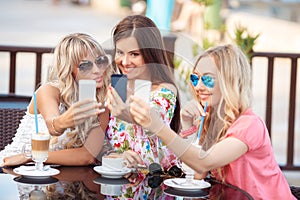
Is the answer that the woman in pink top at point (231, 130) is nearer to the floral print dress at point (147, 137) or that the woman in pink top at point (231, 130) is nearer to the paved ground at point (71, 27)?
the floral print dress at point (147, 137)

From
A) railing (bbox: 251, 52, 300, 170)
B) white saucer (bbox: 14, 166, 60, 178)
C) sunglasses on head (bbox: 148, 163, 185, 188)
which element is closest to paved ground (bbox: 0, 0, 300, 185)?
railing (bbox: 251, 52, 300, 170)

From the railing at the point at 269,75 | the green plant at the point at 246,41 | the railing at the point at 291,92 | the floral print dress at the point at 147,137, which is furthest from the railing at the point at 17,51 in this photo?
the floral print dress at the point at 147,137

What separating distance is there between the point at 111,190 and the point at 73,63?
0.55 meters

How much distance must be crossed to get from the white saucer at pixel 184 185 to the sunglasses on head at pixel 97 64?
1.54 feet

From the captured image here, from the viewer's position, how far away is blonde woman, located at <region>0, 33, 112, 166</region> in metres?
2.96

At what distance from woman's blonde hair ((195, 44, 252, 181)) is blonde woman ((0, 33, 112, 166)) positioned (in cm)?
38

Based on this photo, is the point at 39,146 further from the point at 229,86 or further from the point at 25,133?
the point at 229,86

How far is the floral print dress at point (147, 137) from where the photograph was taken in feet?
9.77

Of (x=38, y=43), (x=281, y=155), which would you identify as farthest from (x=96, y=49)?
(x=38, y=43)

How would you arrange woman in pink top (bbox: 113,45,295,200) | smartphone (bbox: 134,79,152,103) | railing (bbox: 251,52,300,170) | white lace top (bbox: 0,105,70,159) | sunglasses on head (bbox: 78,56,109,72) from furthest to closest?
railing (bbox: 251,52,300,170) → white lace top (bbox: 0,105,70,159) → sunglasses on head (bbox: 78,56,109,72) → woman in pink top (bbox: 113,45,295,200) → smartphone (bbox: 134,79,152,103)

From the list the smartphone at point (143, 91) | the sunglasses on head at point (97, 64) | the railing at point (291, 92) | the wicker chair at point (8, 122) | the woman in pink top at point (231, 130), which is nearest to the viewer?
the smartphone at point (143, 91)

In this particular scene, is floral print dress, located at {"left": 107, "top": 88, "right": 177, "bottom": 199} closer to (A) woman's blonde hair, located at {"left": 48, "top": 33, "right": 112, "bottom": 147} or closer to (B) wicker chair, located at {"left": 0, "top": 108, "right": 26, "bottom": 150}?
(A) woman's blonde hair, located at {"left": 48, "top": 33, "right": 112, "bottom": 147}

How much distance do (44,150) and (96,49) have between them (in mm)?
444

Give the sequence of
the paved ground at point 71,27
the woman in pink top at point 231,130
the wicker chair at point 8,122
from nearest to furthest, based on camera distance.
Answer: the woman in pink top at point 231,130 → the wicker chair at point 8,122 → the paved ground at point 71,27
